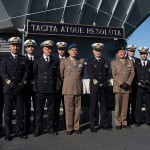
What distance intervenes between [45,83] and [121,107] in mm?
1677

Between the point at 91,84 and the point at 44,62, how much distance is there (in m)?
1.00

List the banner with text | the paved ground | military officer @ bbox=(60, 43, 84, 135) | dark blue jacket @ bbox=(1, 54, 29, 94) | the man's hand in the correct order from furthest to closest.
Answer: the banner with text → the man's hand → military officer @ bbox=(60, 43, 84, 135) → dark blue jacket @ bbox=(1, 54, 29, 94) → the paved ground

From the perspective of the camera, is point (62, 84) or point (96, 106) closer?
point (62, 84)

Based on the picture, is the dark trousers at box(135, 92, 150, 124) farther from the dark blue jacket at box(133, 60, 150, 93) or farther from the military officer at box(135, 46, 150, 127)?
the dark blue jacket at box(133, 60, 150, 93)

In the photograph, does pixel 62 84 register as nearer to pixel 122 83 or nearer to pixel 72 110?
pixel 72 110

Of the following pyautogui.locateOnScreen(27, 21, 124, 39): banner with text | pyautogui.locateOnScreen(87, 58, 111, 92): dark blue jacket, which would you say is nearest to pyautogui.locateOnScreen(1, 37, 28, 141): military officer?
pyautogui.locateOnScreen(87, 58, 111, 92): dark blue jacket

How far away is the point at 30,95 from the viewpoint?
6.22 meters

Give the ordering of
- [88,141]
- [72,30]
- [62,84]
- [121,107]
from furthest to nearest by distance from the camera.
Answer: [72,30], [121,107], [62,84], [88,141]

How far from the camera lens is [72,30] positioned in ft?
45.1

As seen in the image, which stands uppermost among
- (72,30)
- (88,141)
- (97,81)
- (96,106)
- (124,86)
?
(72,30)

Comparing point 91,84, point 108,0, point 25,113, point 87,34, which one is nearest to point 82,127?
point 91,84

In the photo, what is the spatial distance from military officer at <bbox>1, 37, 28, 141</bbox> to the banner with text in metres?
7.08

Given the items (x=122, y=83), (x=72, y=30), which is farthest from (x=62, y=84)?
(x=72, y=30)

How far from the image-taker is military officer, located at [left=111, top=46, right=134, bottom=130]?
6754 mm
